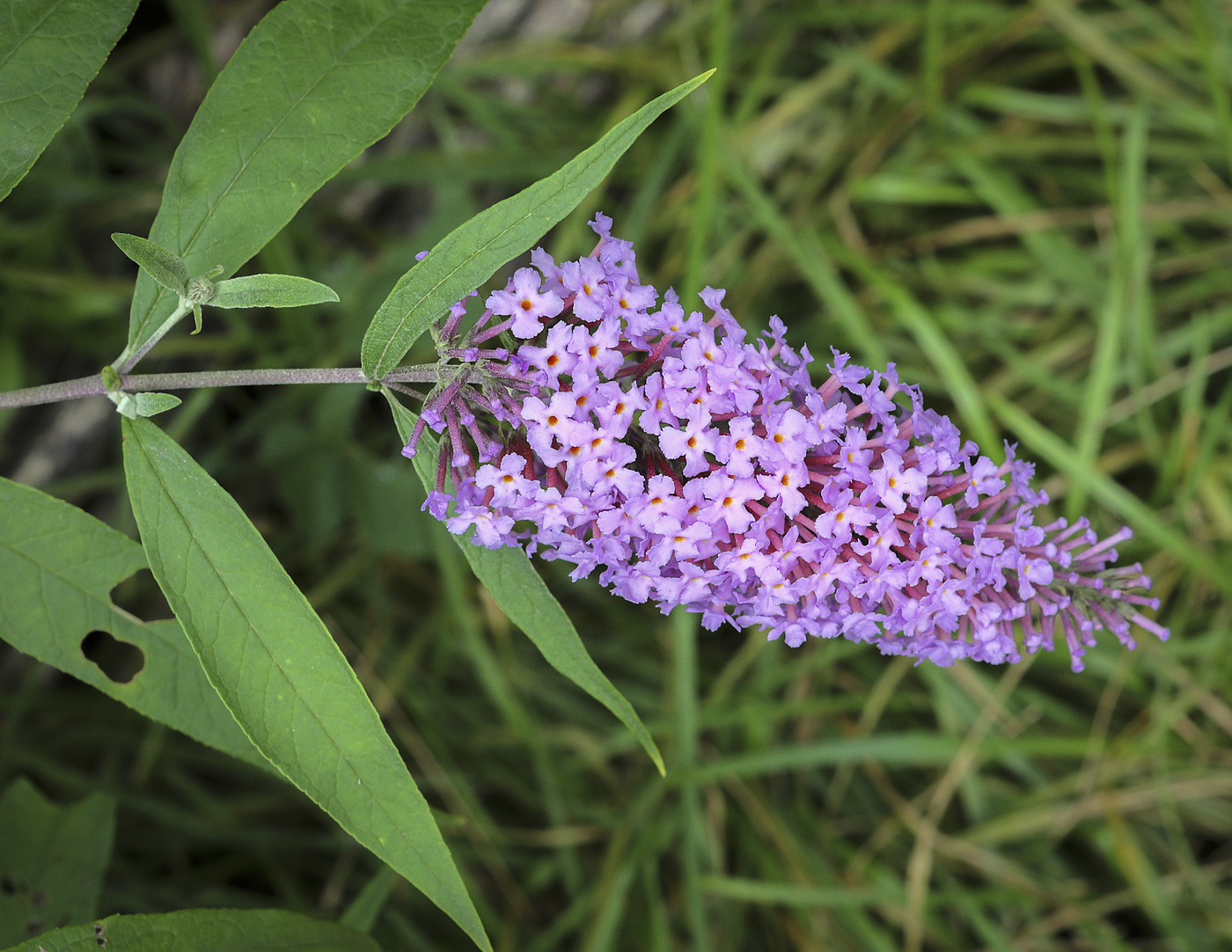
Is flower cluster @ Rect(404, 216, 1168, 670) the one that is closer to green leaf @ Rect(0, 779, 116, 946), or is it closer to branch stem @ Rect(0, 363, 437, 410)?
branch stem @ Rect(0, 363, 437, 410)

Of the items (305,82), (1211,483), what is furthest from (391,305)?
(1211,483)

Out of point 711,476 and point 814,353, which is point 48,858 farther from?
point 814,353

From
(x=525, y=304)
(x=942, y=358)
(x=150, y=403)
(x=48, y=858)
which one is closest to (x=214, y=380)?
(x=150, y=403)

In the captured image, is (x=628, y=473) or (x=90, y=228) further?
(x=90, y=228)

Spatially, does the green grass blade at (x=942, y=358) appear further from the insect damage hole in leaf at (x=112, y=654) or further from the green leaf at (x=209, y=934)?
the insect damage hole in leaf at (x=112, y=654)

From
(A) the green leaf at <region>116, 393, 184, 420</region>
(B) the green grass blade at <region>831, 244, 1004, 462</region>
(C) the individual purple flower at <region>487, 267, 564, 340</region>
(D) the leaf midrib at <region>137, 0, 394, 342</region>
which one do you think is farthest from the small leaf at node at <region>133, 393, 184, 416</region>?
(B) the green grass blade at <region>831, 244, 1004, 462</region>

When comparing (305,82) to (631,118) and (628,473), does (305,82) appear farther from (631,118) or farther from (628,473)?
(628,473)
